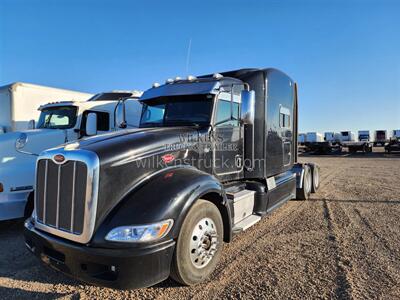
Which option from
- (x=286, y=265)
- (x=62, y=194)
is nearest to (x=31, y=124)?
(x=62, y=194)

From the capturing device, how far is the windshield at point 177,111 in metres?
4.59

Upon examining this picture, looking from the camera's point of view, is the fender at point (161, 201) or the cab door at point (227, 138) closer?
the fender at point (161, 201)

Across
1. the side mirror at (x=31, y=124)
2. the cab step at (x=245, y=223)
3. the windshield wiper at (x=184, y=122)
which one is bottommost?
the cab step at (x=245, y=223)

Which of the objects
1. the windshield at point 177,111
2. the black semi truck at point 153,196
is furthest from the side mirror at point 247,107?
the windshield at point 177,111

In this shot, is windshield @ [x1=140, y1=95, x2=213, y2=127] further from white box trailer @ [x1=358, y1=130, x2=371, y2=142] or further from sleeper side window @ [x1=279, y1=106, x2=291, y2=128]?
white box trailer @ [x1=358, y1=130, x2=371, y2=142]

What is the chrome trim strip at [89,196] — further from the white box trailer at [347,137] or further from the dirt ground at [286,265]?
the white box trailer at [347,137]

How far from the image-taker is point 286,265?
401 cm

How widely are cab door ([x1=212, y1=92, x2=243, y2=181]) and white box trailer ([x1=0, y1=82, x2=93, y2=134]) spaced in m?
5.38

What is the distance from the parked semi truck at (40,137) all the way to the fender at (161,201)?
2.66 meters

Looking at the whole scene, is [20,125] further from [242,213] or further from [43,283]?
[242,213]

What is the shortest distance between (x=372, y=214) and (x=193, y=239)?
4974 mm

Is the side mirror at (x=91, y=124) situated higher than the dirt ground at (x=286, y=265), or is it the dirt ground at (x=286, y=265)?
the side mirror at (x=91, y=124)

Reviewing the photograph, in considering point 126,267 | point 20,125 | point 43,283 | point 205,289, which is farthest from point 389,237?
point 20,125

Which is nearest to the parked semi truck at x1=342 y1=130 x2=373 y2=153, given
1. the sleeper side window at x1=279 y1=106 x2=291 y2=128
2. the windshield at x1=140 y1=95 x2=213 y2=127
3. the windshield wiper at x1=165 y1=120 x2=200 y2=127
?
the sleeper side window at x1=279 y1=106 x2=291 y2=128
